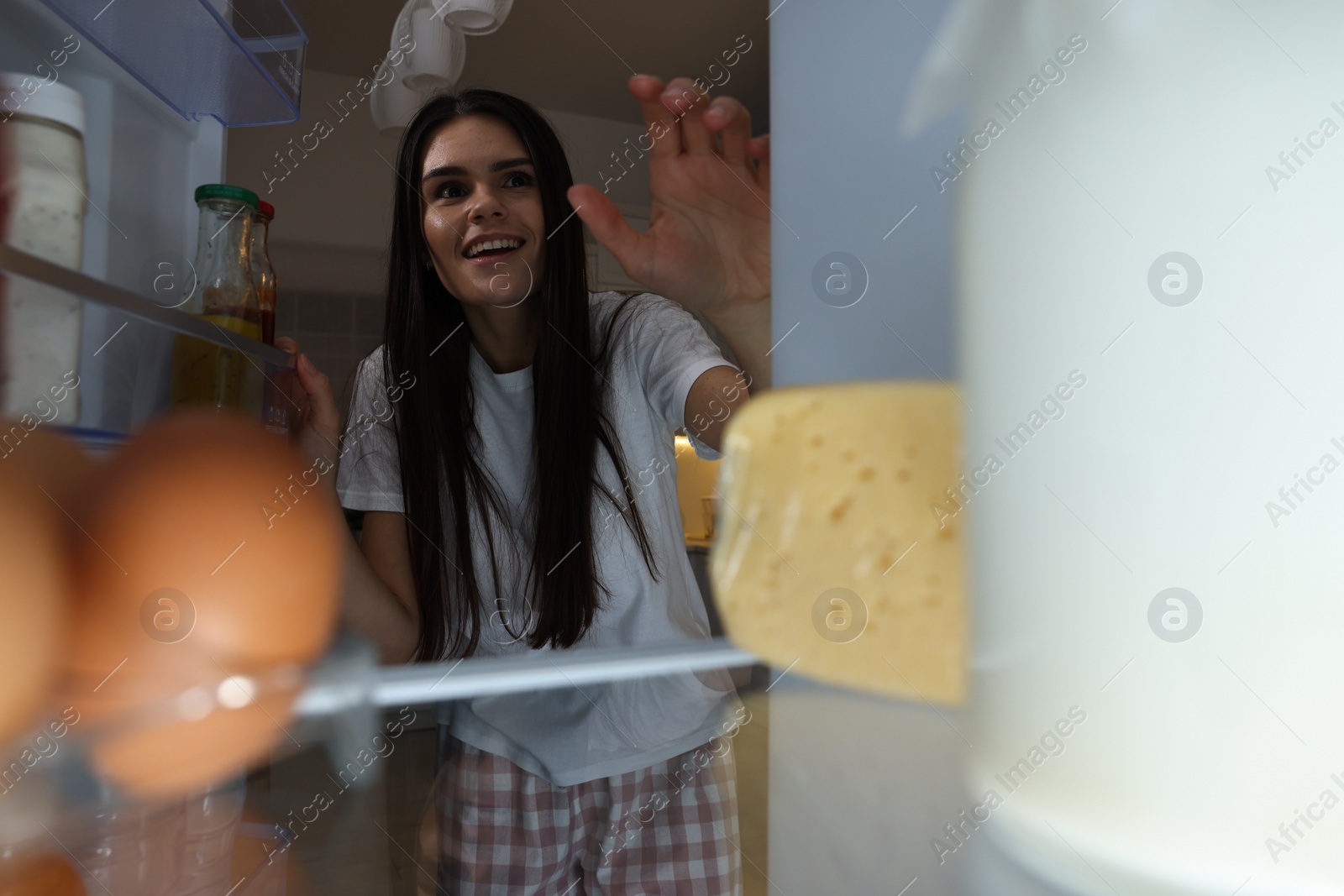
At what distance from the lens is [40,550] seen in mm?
128

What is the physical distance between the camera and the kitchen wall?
1.34 meters

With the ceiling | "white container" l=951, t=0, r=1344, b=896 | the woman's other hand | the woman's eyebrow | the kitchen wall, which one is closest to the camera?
"white container" l=951, t=0, r=1344, b=896

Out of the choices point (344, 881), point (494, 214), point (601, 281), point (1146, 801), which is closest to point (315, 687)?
point (344, 881)

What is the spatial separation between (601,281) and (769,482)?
1370 mm

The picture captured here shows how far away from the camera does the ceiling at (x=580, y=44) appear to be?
1202 mm

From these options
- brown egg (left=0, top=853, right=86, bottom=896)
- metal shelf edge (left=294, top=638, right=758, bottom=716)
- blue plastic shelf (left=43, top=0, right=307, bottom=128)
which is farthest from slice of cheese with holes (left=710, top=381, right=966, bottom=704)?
blue plastic shelf (left=43, top=0, right=307, bottom=128)

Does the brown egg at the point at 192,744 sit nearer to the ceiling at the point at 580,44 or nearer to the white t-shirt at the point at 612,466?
the white t-shirt at the point at 612,466

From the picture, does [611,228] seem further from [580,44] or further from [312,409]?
[580,44]

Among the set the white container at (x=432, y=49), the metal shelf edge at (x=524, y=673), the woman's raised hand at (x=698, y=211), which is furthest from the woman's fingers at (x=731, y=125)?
the white container at (x=432, y=49)

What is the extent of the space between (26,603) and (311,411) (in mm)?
218

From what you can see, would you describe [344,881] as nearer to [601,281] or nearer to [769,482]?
[769,482]

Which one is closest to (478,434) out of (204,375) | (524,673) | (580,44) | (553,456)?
(553,456)

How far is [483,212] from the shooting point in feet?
1.36

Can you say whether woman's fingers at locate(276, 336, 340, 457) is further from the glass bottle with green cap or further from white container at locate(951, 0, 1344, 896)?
white container at locate(951, 0, 1344, 896)
